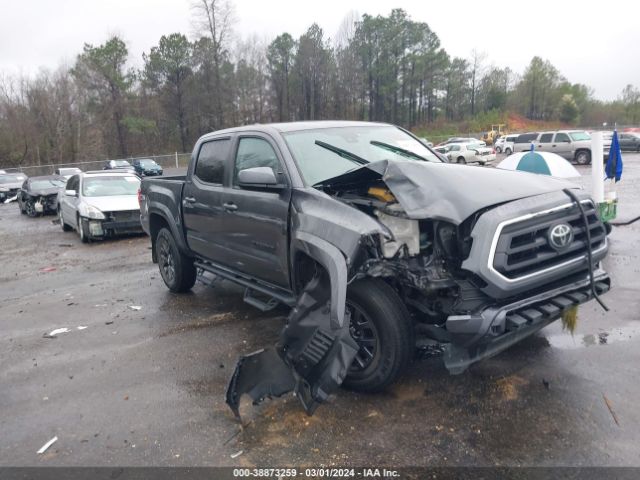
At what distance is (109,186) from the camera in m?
12.7

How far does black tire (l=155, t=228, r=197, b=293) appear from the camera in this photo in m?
6.72

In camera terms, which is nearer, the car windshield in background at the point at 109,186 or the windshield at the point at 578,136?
the car windshield in background at the point at 109,186

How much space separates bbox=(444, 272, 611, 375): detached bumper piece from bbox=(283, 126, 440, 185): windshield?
175 centimetres

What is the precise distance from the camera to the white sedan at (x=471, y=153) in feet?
99.4

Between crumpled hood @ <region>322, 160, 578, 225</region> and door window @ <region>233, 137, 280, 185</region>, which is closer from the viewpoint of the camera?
crumpled hood @ <region>322, 160, 578, 225</region>

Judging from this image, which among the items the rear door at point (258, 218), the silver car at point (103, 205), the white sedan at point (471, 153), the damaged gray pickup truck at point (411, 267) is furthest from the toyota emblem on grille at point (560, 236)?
the white sedan at point (471, 153)

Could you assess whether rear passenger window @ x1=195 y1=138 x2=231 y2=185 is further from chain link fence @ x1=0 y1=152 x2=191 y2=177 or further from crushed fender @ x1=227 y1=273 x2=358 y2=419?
chain link fence @ x1=0 y1=152 x2=191 y2=177

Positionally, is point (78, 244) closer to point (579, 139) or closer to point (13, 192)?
point (13, 192)

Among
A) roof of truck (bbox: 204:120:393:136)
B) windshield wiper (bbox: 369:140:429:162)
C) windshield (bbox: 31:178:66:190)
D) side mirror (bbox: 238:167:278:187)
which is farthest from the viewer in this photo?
windshield (bbox: 31:178:66:190)

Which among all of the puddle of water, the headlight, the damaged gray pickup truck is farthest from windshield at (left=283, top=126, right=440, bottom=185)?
the headlight

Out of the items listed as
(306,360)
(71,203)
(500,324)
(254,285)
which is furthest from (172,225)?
(71,203)

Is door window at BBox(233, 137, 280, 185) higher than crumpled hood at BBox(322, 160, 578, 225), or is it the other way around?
door window at BBox(233, 137, 280, 185)

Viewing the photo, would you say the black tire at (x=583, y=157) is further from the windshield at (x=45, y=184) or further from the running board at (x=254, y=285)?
the running board at (x=254, y=285)

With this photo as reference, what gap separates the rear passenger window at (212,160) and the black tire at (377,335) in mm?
2377
